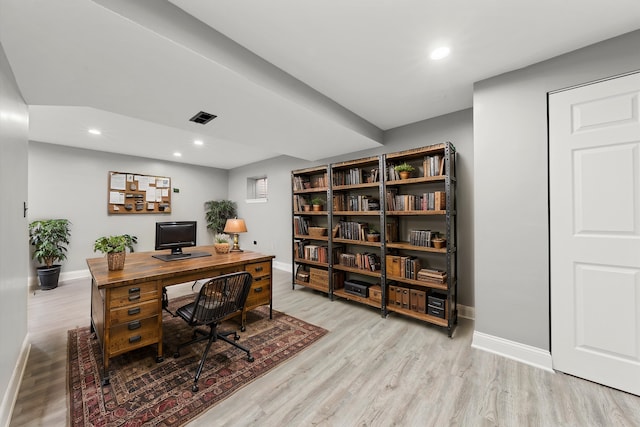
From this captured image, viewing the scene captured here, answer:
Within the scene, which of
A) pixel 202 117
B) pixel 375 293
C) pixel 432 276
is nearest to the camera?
pixel 202 117

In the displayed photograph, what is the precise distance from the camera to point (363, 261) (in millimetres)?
3395

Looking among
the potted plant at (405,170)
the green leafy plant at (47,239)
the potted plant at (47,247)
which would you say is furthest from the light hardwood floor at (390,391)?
the green leafy plant at (47,239)

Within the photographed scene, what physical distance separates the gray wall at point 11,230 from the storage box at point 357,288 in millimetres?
2994

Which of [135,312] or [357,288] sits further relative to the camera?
[357,288]

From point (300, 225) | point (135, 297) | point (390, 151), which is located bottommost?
point (135, 297)

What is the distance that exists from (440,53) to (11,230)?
129 inches

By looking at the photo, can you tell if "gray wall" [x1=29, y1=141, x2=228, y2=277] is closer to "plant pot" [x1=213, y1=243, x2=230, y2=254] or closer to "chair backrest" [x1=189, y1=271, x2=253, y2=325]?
"plant pot" [x1=213, y1=243, x2=230, y2=254]

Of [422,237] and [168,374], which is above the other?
[422,237]

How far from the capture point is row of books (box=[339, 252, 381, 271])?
331cm

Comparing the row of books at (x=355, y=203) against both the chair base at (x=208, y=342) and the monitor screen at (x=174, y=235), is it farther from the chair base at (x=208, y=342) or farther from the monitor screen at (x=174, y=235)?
the chair base at (x=208, y=342)

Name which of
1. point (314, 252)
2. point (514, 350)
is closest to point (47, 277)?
point (314, 252)

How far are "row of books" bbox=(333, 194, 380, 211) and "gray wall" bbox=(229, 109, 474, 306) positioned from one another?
0.73 meters

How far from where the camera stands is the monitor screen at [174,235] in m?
2.73

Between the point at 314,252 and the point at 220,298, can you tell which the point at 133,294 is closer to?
the point at 220,298
